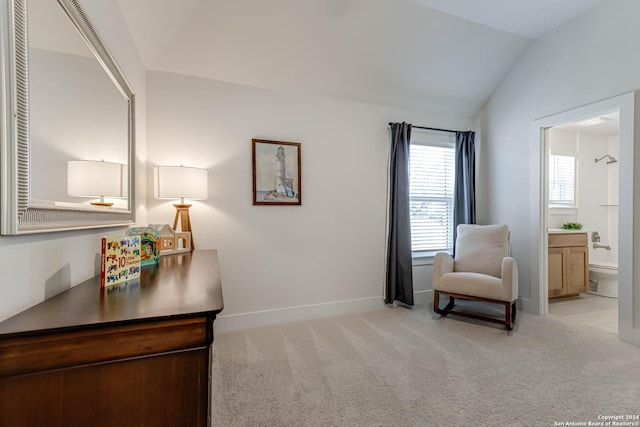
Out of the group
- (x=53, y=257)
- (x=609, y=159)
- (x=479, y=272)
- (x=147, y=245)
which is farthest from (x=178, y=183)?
(x=609, y=159)

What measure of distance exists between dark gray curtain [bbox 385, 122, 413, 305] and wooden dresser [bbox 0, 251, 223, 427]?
8.72 feet

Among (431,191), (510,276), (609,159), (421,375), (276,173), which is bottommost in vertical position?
(421,375)

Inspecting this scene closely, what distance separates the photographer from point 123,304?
0.89 metres

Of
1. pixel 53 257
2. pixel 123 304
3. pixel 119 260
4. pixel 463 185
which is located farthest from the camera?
pixel 463 185

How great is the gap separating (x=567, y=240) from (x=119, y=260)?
4.66m

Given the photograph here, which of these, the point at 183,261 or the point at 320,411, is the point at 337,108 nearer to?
the point at 183,261

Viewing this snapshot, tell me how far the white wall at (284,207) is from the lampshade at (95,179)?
1037 millimetres

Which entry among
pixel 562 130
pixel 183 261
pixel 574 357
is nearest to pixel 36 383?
pixel 183 261

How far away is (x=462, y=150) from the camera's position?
3.67 metres

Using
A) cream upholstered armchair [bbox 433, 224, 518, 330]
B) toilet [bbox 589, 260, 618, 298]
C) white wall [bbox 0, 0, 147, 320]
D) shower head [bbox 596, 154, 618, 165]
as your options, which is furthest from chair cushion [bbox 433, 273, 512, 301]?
shower head [bbox 596, 154, 618, 165]

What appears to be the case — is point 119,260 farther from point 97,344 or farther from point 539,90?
point 539,90

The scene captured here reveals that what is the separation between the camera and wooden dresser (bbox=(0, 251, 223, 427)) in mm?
682

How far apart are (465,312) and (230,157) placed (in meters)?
2.83

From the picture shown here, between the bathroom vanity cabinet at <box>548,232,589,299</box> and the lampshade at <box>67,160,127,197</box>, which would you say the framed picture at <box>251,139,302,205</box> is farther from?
the bathroom vanity cabinet at <box>548,232,589,299</box>
